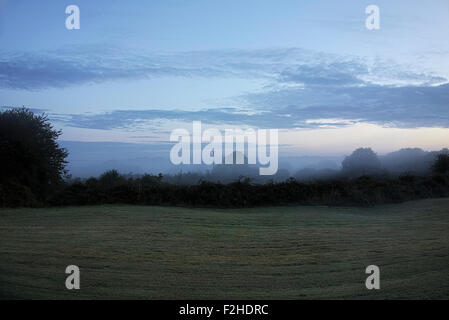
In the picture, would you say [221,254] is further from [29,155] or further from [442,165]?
[442,165]

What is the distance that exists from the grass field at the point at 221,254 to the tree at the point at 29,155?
2586 millimetres

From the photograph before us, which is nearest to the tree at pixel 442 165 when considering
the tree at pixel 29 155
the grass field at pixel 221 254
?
the grass field at pixel 221 254

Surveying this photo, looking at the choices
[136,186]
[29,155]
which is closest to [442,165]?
[136,186]

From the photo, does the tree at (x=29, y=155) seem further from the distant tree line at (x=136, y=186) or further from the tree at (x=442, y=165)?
the tree at (x=442, y=165)

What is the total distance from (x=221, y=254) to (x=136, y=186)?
8.08 metres

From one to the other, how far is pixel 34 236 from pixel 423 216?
33.4 feet

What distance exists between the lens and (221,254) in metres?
7.47

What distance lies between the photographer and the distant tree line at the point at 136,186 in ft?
48.7

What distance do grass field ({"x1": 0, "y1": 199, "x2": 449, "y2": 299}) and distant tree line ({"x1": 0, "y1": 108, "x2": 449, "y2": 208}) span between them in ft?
6.96

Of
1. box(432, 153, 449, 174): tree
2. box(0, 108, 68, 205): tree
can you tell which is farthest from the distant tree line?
box(432, 153, 449, 174): tree

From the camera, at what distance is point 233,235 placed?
931cm

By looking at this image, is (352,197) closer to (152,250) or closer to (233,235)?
(233,235)
